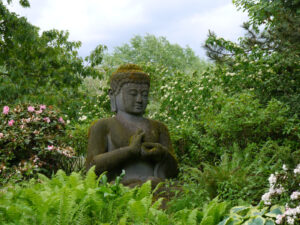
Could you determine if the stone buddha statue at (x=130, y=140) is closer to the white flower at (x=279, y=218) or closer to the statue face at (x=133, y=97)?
the statue face at (x=133, y=97)

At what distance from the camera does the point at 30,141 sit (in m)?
8.83

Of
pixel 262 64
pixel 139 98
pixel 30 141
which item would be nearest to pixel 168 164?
pixel 139 98

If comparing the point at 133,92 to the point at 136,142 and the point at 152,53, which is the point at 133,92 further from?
the point at 152,53

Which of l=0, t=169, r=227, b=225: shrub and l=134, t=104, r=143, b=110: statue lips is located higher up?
l=134, t=104, r=143, b=110: statue lips

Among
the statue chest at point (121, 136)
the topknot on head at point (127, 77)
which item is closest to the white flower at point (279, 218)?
the statue chest at point (121, 136)

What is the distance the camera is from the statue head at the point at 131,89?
670 cm

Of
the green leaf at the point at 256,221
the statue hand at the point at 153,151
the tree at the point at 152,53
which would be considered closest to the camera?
the green leaf at the point at 256,221

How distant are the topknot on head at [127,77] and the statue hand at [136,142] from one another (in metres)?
0.87

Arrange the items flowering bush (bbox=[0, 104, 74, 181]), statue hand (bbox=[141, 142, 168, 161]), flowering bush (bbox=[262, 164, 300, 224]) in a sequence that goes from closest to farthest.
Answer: flowering bush (bbox=[262, 164, 300, 224]), statue hand (bbox=[141, 142, 168, 161]), flowering bush (bbox=[0, 104, 74, 181])

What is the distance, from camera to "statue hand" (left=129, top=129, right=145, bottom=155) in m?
6.24

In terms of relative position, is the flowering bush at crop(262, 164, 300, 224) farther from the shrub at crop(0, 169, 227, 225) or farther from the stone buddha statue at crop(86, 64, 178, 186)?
the stone buddha statue at crop(86, 64, 178, 186)

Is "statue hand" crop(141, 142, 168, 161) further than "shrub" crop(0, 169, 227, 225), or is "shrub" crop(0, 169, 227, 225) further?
"statue hand" crop(141, 142, 168, 161)

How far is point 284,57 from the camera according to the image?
10.8 m

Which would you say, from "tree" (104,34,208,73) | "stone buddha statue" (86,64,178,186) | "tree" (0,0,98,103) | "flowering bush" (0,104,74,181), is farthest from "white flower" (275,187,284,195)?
"tree" (104,34,208,73)
